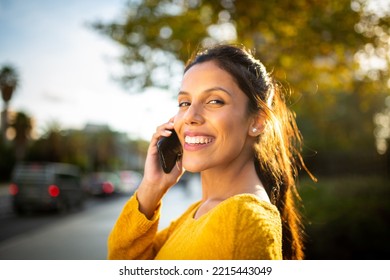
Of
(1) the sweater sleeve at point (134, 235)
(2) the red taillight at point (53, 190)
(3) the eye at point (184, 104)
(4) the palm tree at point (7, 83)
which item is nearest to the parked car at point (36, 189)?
(2) the red taillight at point (53, 190)

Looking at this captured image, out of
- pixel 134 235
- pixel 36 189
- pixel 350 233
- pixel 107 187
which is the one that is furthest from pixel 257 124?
pixel 107 187

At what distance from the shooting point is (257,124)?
1.38 metres

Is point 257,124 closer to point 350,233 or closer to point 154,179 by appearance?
point 154,179

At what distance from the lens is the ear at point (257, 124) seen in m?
1.37

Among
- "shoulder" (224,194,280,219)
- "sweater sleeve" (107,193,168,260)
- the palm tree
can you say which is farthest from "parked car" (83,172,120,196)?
"shoulder" (224,194,280,219)

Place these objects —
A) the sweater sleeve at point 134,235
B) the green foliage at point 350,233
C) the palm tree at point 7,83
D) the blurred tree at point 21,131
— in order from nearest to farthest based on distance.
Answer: the sweater sleeve at point 134,235 < the green foliage at point 350,233 < the palm tree at point 7,83 < the blurred tree at point 21,131

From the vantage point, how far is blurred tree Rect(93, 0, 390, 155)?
6152 mm

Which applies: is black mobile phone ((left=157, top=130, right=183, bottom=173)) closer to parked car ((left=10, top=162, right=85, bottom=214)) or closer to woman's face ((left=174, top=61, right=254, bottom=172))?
woman's face ((left=174, top=61, right=254, bottom=172))

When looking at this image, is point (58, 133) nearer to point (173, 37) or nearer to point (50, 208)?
point (50, 208)

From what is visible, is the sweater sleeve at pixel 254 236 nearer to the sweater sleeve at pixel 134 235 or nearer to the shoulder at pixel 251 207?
the shoulder at pixel 251 207

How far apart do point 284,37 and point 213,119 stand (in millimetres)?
5637

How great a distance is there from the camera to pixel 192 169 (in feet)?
4.39
